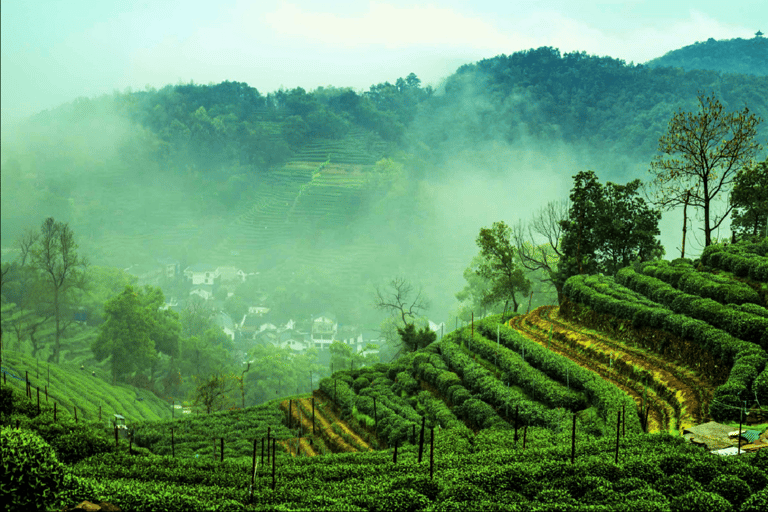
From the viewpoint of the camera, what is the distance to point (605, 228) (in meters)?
38.9

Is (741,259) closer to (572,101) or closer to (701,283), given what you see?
(701,283)

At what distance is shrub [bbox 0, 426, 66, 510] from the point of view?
1050 cm

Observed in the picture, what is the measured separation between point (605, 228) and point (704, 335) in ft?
58.2

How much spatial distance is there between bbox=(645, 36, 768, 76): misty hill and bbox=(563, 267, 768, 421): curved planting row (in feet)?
446

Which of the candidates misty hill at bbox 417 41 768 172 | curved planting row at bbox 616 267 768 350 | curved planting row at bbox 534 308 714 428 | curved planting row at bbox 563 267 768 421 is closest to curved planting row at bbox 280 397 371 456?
curved planting row at bbox 534 308 714 428

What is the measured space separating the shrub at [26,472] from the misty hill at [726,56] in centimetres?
16051

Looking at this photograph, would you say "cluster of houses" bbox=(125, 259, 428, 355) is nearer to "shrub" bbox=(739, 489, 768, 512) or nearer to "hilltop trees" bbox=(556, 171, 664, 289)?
"hilltop trees" bbox=(556, 171, 664, 289)

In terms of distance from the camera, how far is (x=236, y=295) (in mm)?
114938

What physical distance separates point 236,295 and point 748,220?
305 feet

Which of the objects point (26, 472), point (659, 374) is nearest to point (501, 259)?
point (659, 374)

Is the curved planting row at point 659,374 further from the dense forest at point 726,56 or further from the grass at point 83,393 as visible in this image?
the dense forest at point 726,56

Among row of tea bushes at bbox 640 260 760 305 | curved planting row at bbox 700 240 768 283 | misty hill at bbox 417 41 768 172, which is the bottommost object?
row of tea bushes at bbox 640 260 760 305

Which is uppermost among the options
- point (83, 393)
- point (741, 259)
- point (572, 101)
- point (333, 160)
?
point (572, 101)

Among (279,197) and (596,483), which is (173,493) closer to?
(596,483)
